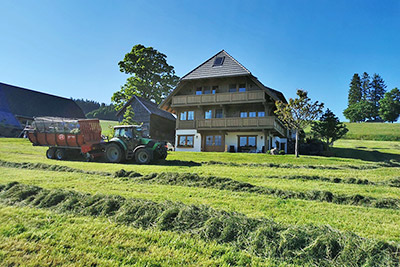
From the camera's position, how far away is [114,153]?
1356 cm

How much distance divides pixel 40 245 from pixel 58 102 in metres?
51.9

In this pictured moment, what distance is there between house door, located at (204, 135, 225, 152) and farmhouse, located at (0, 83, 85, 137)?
30967 millimetres

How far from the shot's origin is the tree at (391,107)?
6594 centimetres

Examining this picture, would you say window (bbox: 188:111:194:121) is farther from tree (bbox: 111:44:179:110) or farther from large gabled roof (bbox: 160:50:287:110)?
tree (bbox: 111:44:179:110)

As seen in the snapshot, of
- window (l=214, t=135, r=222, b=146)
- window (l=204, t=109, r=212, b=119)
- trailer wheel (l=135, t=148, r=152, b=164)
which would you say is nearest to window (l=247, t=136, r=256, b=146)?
window (l=214, t=135, r=222, b=146)

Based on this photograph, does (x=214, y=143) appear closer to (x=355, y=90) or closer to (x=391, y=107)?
(x=391, y=107)

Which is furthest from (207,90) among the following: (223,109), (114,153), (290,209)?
(290,209)

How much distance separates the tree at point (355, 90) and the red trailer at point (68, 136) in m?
96.8

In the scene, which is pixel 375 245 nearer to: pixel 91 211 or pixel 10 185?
pixel 91 211

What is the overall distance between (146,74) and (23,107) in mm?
21807

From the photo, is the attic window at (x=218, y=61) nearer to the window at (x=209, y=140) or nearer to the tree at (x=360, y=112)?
the window at (x=209, y=140)

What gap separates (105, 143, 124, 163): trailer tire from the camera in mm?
13102

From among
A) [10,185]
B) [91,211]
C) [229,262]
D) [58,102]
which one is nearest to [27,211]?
[91,211]

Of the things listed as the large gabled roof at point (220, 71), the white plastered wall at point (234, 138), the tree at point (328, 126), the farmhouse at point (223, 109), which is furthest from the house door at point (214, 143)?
the tree at point (328, 126)
